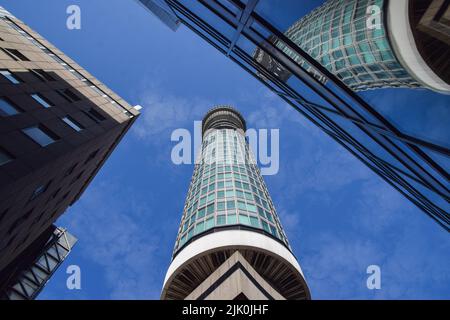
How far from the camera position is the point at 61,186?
2575 cm

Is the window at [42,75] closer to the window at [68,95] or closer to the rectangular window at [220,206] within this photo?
the window at [68,95]

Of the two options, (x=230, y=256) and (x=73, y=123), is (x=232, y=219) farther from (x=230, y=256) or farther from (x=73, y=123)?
(x=73, y=123)

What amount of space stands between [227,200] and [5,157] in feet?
89.5

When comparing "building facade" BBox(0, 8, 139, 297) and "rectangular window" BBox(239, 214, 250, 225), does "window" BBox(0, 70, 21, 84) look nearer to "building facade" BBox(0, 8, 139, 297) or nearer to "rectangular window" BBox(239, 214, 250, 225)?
"building facade" BBox(0, 8, 139, 297)

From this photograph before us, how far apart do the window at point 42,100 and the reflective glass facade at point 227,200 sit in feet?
66.7

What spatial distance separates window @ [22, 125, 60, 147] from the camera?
18.4 meters

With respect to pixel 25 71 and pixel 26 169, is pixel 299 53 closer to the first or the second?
pixel 26 169

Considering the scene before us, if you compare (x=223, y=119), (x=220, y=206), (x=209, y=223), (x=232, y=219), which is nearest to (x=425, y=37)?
(x=232, y=219)

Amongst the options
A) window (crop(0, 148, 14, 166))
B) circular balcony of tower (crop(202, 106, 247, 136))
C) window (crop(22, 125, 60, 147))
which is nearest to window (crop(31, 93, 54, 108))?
window (crop(22, 125, 60, 147))

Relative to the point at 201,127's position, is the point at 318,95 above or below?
below

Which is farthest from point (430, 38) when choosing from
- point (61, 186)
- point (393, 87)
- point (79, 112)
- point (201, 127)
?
point (201, 127)

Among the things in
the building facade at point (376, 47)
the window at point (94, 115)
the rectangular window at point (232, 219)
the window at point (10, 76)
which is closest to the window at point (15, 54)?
the window at point (10, 76)

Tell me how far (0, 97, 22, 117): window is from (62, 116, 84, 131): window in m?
4.07

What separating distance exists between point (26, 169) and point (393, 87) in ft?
57.0
